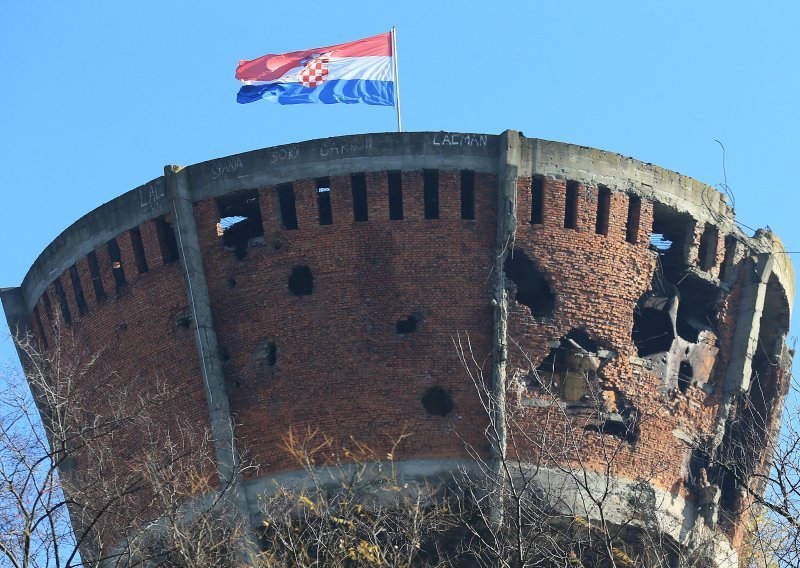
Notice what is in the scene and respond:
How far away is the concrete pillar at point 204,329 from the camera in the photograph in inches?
947

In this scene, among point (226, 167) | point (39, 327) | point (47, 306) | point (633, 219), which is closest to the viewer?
point (226, 167)

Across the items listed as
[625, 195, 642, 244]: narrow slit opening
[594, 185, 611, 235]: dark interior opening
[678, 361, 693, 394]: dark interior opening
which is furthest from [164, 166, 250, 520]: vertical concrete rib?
[678, 361, 693, 394]: dark interior opening

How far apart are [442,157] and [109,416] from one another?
6016 mm

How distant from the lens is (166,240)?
25.3 metres

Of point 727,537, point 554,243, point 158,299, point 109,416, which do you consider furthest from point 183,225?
point 727,537

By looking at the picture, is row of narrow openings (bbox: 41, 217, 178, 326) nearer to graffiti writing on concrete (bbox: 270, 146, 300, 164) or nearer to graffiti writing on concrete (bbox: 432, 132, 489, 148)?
graffiti writing on concrete (bbox: 270, 146, 300, 164)

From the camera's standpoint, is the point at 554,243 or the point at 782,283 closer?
the point at 554,243

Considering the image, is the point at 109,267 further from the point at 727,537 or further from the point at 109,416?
the point at 727,537

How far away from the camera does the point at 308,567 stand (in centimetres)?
2005

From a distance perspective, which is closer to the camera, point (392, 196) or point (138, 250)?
point (392, 196)

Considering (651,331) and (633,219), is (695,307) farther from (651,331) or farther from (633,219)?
(633,219)

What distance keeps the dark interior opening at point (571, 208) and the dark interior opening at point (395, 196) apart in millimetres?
2337

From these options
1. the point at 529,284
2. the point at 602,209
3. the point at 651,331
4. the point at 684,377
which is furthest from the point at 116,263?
the point at 684,377

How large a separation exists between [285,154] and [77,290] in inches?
159
